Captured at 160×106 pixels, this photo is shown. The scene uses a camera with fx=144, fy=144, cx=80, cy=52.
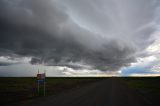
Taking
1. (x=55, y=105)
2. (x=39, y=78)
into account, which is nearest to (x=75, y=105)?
(x=55, y=105)

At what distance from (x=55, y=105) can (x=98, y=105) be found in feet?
10.5

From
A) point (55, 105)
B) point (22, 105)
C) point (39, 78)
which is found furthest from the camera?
point (39, 78)

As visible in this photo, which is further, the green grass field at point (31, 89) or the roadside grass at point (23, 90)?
the green grass field at point (31, 89)

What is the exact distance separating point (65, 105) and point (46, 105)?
142cm

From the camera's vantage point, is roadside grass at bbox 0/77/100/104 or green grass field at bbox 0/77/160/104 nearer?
roadside grass at bbox 0/77/100/104

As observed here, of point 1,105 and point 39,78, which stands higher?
point 39,78

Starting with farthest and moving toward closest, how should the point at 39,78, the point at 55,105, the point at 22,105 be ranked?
the point at 39,78 → the point at 22,105 → the point at 55,105

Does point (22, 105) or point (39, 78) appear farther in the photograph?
point (39, 78)

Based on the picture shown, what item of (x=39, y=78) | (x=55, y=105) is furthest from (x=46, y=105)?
(x=39, y=78)

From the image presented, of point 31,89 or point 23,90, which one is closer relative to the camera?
point 23,90

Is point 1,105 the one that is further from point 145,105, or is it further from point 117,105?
point 145,105

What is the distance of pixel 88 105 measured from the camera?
10797 mm

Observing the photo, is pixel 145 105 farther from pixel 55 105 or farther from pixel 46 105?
pixel 46 105

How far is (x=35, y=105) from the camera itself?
10992 mm
